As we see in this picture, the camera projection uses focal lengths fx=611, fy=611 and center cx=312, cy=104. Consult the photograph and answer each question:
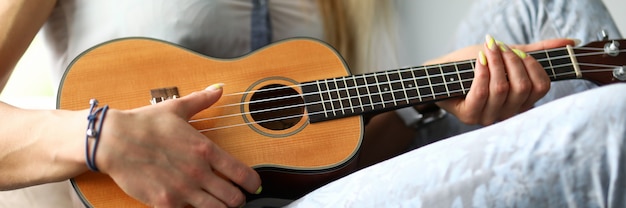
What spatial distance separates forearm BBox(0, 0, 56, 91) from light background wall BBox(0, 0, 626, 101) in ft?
2.60

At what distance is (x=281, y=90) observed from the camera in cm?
91

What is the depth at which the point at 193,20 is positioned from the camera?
0.96 m

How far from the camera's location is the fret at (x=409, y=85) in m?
0.91

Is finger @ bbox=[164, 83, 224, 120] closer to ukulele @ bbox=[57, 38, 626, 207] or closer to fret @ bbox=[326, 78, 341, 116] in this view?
ukulele @ bbox=[57, 38, 626, 207]

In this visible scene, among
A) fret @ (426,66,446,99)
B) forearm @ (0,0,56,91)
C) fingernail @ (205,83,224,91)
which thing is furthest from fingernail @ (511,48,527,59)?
forearm @ (0,0,56,91)

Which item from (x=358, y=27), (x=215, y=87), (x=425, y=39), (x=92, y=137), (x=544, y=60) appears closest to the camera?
(x=92, y=137)

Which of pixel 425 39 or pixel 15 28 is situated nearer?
pixel 15 28

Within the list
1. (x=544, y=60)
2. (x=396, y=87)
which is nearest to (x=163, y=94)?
(x=396, y=87)

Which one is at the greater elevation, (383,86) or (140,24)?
(140,24)

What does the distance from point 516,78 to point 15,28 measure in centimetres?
73

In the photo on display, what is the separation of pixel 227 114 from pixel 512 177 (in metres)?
0.41

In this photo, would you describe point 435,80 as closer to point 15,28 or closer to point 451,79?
point 451,79

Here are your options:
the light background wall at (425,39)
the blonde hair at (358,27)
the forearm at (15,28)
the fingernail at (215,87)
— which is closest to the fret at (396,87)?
the fingernail at (215,87)

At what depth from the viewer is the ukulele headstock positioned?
95 cm
